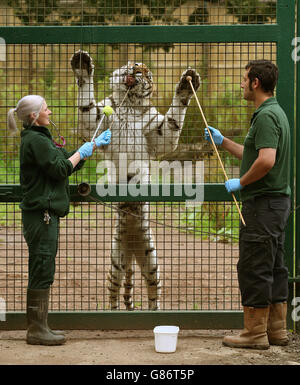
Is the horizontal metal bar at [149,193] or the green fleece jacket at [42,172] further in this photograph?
the horizontal metal bar at [149,193]

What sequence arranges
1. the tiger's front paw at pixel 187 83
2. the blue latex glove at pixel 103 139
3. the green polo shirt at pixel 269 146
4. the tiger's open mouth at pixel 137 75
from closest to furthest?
the green polo shirt at pixel 269 146, the blue latex glove at pixel 103 139, the tiger's front paw at pixel 187 83, the tiger's open mouth at pixel 137 75

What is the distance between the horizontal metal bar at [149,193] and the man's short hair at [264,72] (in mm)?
842

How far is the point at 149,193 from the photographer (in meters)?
4.42

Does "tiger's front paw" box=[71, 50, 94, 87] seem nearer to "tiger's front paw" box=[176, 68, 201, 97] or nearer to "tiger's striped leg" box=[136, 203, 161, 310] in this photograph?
"tiger's front paw" box=[176, 68, 201, 97]

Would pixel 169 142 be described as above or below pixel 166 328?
above

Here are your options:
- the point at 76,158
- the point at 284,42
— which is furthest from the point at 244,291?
the point at 284,42

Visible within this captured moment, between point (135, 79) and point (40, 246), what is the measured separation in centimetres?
176

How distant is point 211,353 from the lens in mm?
3914

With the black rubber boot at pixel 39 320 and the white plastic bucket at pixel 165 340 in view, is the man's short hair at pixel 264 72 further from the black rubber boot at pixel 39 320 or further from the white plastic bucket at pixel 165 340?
the black rubber boot at pixel 39 320

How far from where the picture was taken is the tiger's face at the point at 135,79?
5.01m

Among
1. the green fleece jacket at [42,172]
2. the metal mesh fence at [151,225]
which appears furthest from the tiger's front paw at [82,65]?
the green fleece jacket at [42,172]

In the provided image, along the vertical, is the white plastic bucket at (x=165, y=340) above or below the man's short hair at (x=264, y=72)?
below

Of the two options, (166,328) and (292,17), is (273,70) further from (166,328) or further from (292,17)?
(166,328)

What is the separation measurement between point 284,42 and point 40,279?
2.40m
